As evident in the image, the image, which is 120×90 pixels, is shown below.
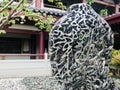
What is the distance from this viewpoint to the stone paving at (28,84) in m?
11.2

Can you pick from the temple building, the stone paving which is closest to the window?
the temple building

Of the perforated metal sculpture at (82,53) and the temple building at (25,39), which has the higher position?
the perforated metal sculpture at (82,53)

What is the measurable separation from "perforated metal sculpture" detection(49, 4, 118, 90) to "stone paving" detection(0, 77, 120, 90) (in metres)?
5.17

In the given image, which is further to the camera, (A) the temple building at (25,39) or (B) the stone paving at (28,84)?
(A) the temple building at (25,39)

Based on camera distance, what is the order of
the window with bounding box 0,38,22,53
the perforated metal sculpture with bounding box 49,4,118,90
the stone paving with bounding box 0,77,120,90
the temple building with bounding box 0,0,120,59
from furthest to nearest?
the window with bounding box 0,38,22,53, the temple building with bounding box 0,0,120,59, the stone paving with bounding box 0,77,120,90, the perforated metal sculpture with bounding box 49,4,118,90

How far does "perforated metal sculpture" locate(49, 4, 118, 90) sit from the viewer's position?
5613mm

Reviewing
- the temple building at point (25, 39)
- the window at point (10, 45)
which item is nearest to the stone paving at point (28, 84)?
the temple building at point (25, 39)

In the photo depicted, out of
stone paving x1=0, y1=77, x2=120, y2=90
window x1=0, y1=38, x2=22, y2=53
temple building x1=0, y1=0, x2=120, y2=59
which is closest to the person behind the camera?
stone paving x1=0, y1=77, x2=120, y2=90

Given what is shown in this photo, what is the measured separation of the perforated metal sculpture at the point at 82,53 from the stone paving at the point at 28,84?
5.17m

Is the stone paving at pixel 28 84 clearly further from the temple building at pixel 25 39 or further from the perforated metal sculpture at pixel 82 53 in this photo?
the perforated metal sculpture at pixel 82 53

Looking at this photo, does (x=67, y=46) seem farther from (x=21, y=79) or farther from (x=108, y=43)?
(x=21, y=79)

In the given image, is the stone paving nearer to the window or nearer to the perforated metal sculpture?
the perforated metal sculpture

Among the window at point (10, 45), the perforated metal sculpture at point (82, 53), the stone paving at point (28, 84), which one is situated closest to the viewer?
the perforated metal sculpture at point (82, 53)

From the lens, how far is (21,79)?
12461 millimetres
